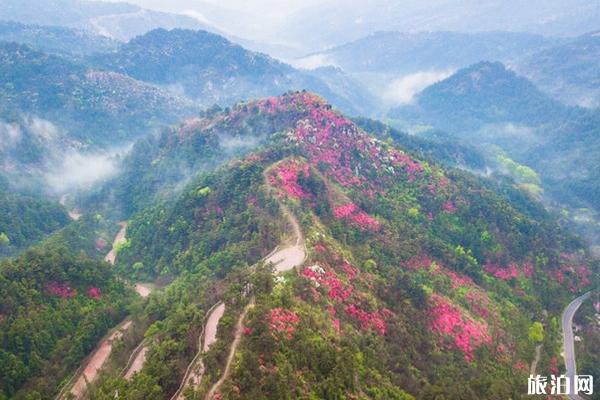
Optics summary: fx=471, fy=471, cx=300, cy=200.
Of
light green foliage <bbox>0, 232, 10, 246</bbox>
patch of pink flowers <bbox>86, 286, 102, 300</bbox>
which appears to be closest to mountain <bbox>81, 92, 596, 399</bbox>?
patch of pink flowers <bbox>86, 286, 102, 300</bbox>

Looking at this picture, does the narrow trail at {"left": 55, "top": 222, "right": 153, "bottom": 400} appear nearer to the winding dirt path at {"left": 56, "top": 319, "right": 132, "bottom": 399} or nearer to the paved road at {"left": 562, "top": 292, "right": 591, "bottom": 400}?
the winding dirt path at {"left": 56, "top": 319, "right": 132, "bottom": 399}

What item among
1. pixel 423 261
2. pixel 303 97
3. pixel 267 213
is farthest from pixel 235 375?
pixel 303 97

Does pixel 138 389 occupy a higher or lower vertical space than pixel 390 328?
higher

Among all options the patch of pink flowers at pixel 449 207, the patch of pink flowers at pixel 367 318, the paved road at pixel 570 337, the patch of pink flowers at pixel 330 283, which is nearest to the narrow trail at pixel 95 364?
the patch of pink flowers at pixel 330 283

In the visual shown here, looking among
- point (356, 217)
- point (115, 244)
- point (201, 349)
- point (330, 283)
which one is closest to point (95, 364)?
point (201, 349)

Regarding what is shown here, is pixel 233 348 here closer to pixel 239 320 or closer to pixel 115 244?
pixel 239 320

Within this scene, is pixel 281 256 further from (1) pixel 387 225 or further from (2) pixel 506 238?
(2) pixel 506 238
